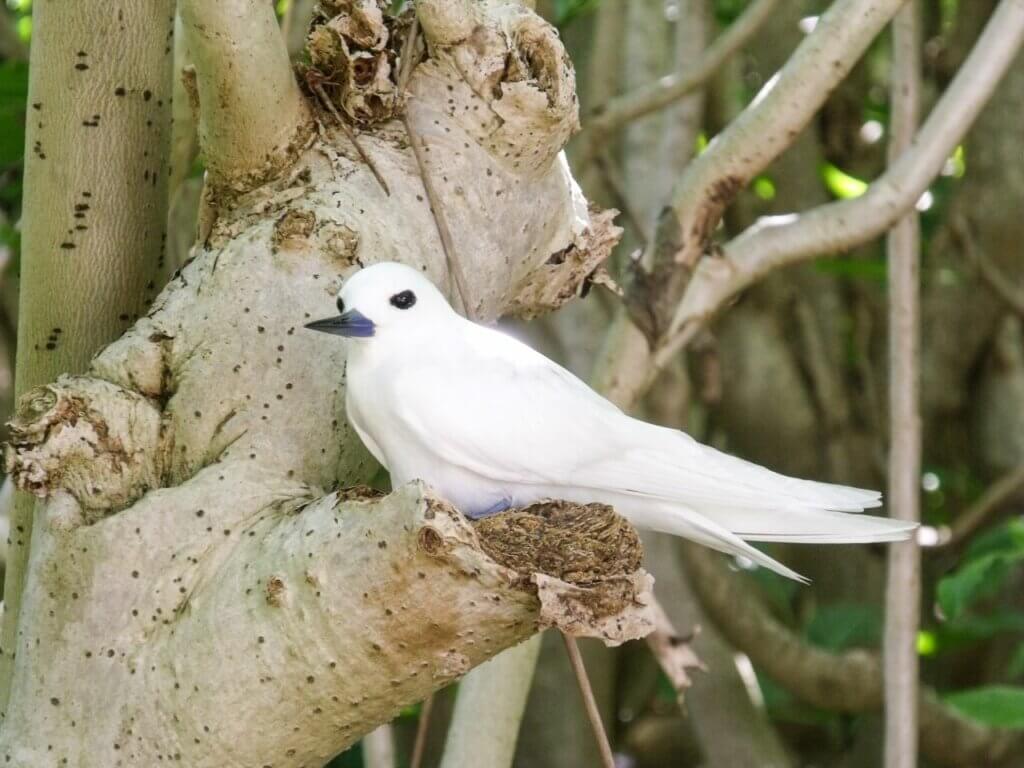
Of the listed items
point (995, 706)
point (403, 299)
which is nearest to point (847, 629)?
point (995, 706)

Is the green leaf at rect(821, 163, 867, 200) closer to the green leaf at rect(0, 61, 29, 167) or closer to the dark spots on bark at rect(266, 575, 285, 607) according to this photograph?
the green leaf at rect(0, 61, 29, 167)

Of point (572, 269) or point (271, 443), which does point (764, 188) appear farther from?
point (271, 443)

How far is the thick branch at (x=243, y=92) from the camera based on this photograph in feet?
6.47

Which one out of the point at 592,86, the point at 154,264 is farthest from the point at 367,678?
the point at 592,86

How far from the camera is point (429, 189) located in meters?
2.17

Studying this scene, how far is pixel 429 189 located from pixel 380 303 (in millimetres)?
294

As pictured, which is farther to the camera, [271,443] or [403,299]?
[403,299]

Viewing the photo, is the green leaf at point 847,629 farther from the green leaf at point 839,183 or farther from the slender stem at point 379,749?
the slender stem at point 379,749

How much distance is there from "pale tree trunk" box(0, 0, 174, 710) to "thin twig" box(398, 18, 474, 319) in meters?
0.39

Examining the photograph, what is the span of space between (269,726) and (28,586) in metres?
0.39

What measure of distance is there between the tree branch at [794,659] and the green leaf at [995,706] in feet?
2.81

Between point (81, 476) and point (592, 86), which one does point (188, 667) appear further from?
point (592, 86)

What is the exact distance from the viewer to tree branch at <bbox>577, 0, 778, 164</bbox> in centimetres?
329

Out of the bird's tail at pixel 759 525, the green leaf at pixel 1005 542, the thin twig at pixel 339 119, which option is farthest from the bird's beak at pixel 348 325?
the green leaf at pixel 1005 542
